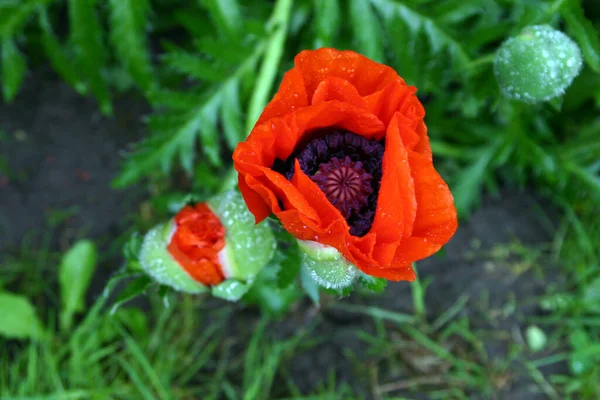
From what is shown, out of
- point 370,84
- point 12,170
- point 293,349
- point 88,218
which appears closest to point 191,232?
point 370,84

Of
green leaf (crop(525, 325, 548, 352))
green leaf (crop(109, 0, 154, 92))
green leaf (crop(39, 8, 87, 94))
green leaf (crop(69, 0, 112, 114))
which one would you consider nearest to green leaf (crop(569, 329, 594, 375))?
green leaf (crop(525, 325, 548, 352))

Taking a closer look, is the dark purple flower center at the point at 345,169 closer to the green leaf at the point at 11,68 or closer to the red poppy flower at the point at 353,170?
the red poppy flower at the point at 353,170

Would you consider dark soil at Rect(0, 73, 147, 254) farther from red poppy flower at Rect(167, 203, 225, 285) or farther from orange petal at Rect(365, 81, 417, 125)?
orange petal at Rect(365, 81, 417, 125)

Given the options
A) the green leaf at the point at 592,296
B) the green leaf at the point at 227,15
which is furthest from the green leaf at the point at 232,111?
the green leaf at the point at 592,296

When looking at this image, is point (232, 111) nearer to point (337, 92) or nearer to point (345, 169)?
point (345, 169)

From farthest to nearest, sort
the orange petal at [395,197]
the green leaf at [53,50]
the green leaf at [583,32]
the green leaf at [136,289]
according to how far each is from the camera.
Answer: the green leaf at [53,50], the green leaf at [583,32], the green leaf at [136,289], the orange petal at [395,197]

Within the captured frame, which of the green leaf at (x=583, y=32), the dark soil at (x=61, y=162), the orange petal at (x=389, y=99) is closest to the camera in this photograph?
the orange petal at (x=389, y=99)

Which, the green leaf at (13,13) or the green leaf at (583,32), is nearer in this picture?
the green leaf at (583,32)

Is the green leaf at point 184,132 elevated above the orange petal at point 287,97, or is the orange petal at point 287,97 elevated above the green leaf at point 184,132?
the orange petal at point 287,97
